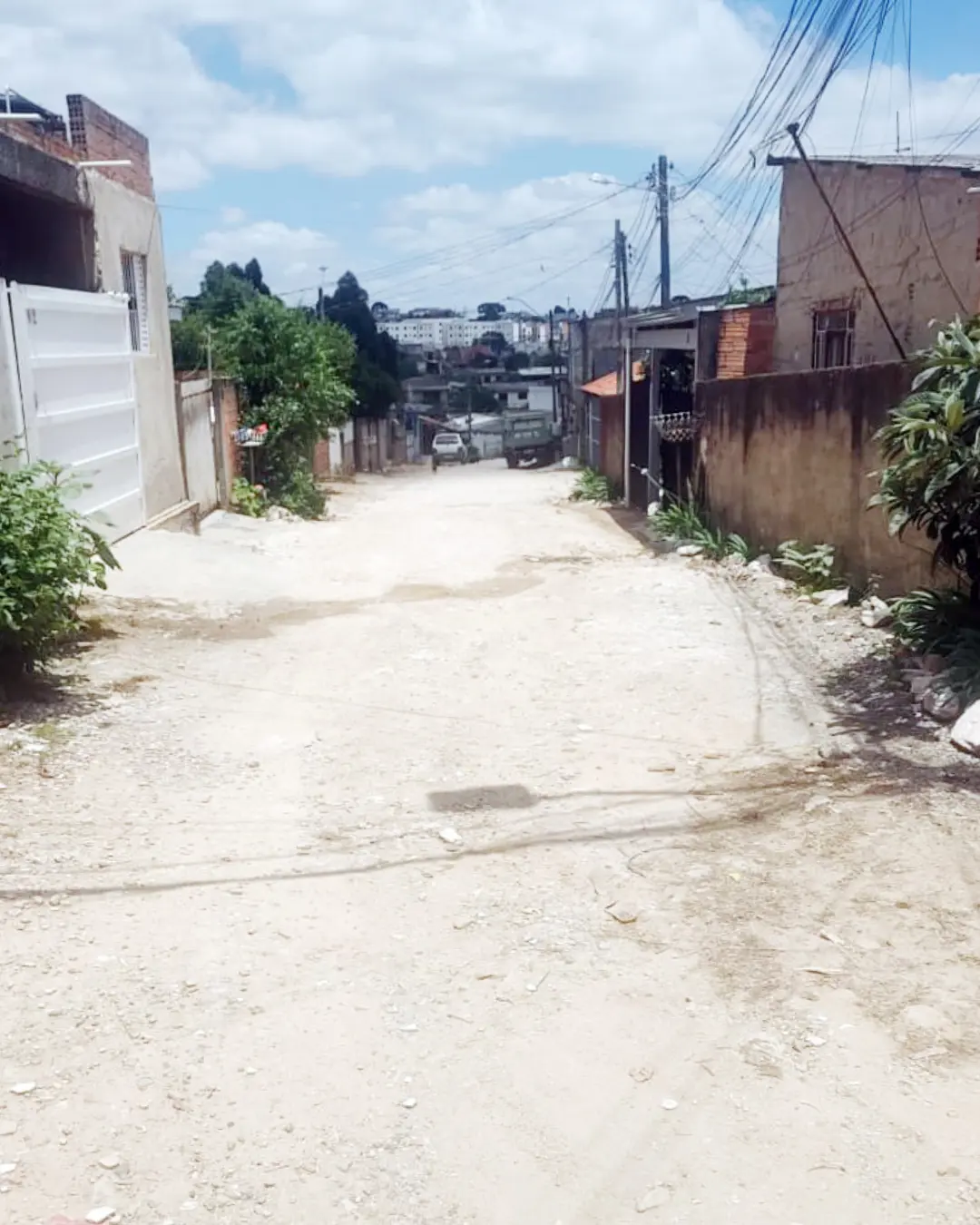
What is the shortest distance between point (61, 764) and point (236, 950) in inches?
83.0

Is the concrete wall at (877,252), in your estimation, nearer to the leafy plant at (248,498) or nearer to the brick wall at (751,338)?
the brick wall at (751,338)

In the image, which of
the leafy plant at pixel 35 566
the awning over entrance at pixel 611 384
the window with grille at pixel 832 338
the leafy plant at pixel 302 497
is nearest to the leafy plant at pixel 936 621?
the leafy plant at pixel 35 566

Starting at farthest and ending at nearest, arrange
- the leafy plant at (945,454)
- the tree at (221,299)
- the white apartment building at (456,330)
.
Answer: the white apartment building at (456,330) < the tree at (221,299) < the leafy plant at (945,454)

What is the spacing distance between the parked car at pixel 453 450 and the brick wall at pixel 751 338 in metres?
37.7

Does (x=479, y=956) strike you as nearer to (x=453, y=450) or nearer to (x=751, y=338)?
(x=751, y=338)

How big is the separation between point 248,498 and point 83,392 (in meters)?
8.04

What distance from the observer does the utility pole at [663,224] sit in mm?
30969

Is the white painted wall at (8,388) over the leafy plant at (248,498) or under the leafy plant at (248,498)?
over

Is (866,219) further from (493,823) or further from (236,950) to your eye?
(236,950)

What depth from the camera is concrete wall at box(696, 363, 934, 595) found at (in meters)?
8.95

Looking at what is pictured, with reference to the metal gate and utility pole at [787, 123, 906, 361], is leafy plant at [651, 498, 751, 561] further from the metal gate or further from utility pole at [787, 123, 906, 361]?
the metal gate

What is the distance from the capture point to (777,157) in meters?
14.6

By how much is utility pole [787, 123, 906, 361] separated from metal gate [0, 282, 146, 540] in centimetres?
746

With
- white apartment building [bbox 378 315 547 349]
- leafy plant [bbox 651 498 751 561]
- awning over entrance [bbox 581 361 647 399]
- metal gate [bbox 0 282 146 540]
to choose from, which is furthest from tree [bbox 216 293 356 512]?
white apartment building [bbox 378 315 547 349]
